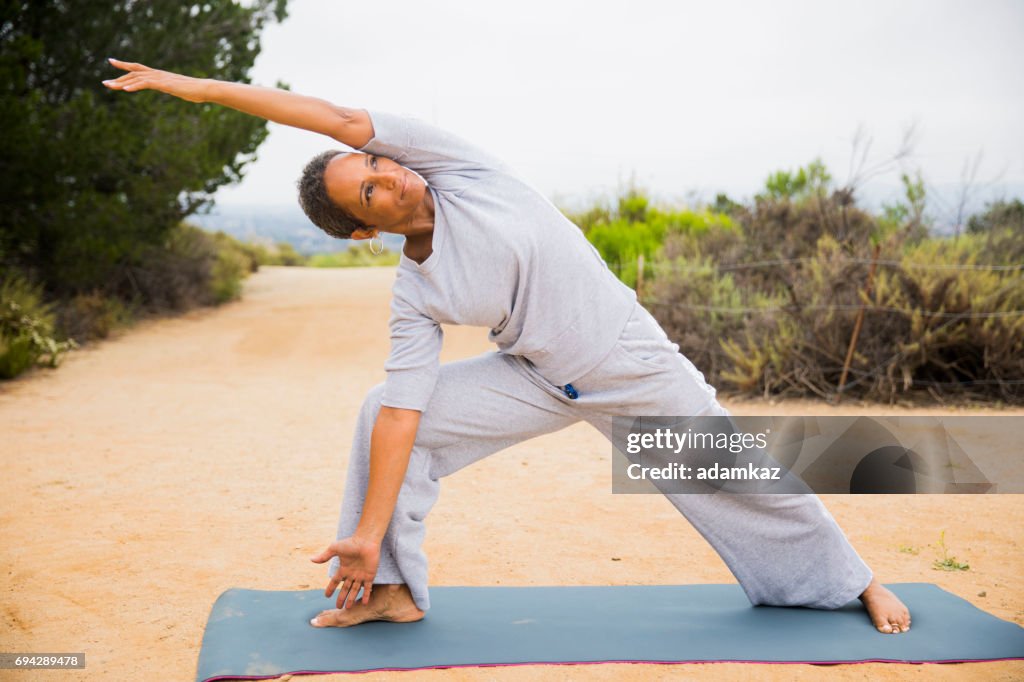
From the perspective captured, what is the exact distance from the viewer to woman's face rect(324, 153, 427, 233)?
2420mm

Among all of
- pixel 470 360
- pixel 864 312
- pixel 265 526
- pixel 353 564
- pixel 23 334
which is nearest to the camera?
pixel 353 564

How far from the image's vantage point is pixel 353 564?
8.54 feet

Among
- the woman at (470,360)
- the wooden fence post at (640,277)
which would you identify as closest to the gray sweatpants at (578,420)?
the woman at (470,360)

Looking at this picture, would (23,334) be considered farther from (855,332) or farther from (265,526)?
(855,332)

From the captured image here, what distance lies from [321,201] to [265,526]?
1867mm

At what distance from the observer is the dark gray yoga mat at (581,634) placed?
2.55 m

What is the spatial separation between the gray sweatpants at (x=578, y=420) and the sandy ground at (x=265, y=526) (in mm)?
361

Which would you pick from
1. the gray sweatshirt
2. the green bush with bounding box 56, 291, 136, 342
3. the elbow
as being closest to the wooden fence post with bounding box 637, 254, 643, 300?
the green bush with bounding box 56, 291, 136, 342

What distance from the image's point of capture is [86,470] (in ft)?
15.4

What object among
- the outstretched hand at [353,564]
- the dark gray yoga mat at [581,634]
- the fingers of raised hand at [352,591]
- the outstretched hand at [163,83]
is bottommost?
the dark gray yoga mat at [581,634]

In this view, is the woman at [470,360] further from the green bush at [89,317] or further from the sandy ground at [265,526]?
the green bush at [89,317]

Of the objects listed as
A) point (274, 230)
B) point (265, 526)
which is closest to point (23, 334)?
point (265, 526)

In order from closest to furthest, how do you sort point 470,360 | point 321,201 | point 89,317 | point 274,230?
point 321,201 → point 470,360 → point 89,317 → point 274,230

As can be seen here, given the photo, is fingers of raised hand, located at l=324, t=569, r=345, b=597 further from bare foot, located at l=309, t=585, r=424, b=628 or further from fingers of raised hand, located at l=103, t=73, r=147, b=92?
fingers of raised hand, located at l=103, t=73, r=147, b=92
